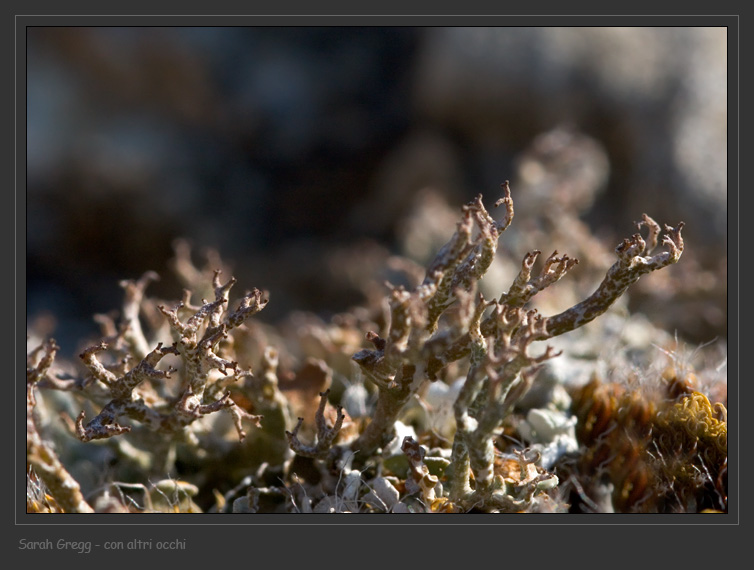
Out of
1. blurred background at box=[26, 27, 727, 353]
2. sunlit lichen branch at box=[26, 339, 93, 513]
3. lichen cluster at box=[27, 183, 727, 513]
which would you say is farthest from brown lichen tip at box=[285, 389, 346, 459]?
blurred background at box=[26, 27, 727, 353]

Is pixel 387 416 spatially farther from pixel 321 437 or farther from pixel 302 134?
pixel 302 134

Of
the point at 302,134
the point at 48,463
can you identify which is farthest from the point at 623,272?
the point at 302,134

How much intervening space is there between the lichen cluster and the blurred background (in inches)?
79.8

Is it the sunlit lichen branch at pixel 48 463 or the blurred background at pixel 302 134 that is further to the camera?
the blurred background at pixel 302 134

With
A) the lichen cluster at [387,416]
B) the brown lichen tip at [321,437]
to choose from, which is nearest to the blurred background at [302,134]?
the lichen cluster at [387,416]

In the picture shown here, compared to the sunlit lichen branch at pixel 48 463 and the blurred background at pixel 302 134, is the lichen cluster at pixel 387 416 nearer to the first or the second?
the sunlit lichen branch at pixel 48 463

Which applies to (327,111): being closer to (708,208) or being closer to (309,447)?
(708,208)

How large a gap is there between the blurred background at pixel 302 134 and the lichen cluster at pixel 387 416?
2.03 meters

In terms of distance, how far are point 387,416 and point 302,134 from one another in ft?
11.4

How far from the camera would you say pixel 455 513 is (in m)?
0.93

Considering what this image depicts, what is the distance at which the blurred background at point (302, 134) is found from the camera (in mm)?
3217

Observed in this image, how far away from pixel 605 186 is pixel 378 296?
1760 millimetres

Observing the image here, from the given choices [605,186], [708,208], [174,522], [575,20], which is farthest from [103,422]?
[605,186]

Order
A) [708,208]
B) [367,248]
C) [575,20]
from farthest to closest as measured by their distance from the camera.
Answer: [367,248]
[708,208]
[575,20]
